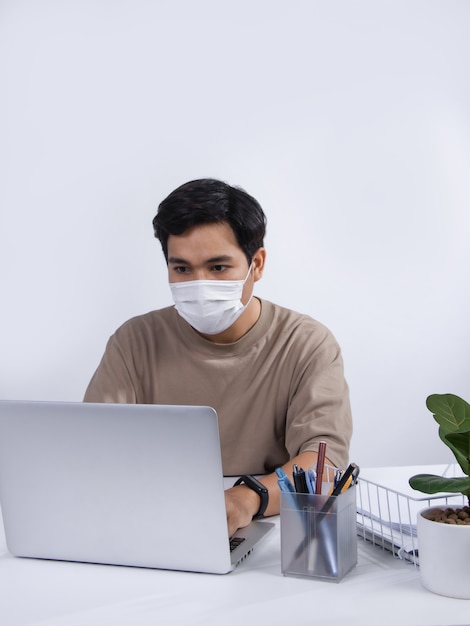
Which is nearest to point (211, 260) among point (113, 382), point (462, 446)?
point (113, 382)

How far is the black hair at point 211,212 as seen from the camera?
1673 millimetres

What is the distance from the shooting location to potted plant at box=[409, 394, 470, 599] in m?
0.89

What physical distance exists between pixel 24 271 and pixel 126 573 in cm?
178

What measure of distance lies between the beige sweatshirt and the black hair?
18 cm

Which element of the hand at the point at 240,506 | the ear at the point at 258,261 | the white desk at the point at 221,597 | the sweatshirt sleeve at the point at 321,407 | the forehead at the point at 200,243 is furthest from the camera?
the ear at the point at 258,261

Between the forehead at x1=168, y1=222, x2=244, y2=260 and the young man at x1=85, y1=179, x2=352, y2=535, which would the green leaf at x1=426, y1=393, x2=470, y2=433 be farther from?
the forehead at x1=168, y1=222, x2=244, y2=260

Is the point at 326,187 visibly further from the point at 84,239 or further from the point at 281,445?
→ the point at 281,445

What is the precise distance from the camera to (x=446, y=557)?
0.90 meters

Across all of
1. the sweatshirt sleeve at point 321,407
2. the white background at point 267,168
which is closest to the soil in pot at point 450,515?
the sweatshirt sleeve at point 321,407

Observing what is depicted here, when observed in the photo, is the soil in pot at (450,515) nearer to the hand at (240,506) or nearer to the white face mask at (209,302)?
the hand at (240,506)

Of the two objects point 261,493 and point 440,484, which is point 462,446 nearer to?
point 440,484

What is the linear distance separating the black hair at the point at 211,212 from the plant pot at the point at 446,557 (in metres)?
0.92

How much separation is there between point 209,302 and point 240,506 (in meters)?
0.62

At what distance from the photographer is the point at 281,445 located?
1718 mm
